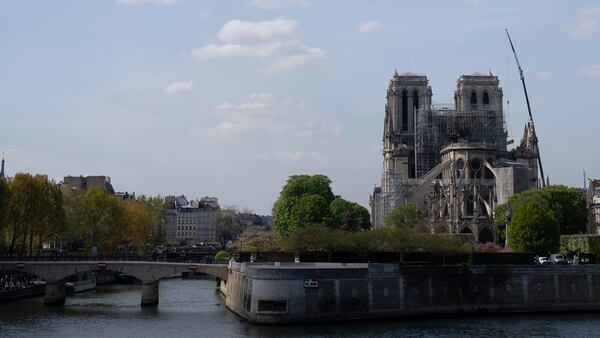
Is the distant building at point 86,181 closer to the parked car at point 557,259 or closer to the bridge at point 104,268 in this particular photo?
the bridge at point 104,268

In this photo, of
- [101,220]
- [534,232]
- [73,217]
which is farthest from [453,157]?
[73,217]

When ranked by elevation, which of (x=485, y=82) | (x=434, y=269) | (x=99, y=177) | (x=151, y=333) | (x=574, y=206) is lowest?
(x=151, y=333)

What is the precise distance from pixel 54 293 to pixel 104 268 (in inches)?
196

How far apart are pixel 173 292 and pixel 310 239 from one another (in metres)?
26.9

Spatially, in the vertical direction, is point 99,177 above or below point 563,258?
above

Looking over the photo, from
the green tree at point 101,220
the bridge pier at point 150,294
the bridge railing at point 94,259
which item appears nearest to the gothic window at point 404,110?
the green tree at point 101,220

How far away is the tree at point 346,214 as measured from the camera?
93762 mm

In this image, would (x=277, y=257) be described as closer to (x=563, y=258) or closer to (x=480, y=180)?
(x=563, y=258)

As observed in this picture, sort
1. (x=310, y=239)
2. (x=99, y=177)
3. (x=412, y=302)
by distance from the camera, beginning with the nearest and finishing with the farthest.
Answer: (x=412, y=302), (x=310, y=239), (x=99, y=177)

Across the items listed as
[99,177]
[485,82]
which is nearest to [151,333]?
[485,82]

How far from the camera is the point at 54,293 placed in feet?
234

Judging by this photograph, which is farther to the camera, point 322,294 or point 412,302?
point 412,302

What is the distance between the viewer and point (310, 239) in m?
69.9

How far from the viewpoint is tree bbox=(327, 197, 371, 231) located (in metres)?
93.8
